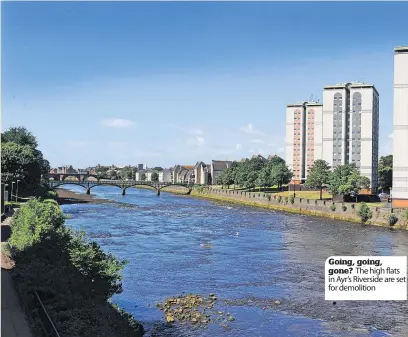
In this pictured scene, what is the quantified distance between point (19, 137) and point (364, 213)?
69518 millimetres

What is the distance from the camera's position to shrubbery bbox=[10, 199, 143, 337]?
19.2 metres

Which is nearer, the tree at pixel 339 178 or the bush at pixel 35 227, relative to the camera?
the bush at pixel 35 227

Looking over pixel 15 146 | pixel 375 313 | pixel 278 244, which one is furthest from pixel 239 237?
pixel 15 146

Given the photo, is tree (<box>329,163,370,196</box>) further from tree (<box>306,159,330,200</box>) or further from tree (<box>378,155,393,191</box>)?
tree (<box>378,155,393,191</box>)

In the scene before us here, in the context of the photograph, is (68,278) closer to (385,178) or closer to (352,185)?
(352,185)

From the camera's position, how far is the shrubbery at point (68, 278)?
63.0ft

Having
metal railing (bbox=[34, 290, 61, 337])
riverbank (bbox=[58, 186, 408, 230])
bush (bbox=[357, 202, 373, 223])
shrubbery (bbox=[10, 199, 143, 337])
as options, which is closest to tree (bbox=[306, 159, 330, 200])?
riverbank (bbox=[58, 186, 408, 230])

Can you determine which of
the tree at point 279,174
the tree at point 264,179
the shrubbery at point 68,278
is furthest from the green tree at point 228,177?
the shrubbery at point 68,278

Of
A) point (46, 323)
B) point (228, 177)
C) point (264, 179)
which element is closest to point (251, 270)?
point (46, 323)

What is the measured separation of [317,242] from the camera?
5544cm

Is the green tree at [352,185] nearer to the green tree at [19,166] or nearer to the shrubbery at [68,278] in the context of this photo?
the green tree at [19,166]

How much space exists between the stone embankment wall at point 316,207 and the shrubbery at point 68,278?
54602 mm

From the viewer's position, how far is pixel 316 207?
9131 centimetres

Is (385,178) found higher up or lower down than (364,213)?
higher up
